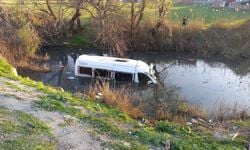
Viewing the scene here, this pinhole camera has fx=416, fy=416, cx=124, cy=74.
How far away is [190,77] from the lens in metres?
27.4

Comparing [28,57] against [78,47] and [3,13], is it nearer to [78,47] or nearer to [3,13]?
[3,13]

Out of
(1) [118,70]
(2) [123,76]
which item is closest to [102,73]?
(1) [118,70]

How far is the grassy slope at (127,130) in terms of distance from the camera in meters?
12.6

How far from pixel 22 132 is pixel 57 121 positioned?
1.50 metres

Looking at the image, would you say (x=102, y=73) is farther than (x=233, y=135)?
Yes

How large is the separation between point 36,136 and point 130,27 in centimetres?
2186

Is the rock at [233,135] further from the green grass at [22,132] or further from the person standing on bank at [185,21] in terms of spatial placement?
the person standing on bank at [185,21]

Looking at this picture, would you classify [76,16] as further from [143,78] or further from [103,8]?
[143,78]

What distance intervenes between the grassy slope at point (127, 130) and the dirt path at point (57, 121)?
1.25ft

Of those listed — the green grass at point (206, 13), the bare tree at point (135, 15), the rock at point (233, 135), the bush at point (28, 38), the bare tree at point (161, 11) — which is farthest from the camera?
the green grass at point (206, 13)

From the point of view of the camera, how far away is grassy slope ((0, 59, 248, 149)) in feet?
41.4

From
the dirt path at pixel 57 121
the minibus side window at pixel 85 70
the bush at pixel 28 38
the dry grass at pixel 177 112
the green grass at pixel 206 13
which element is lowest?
the dry grass at pixel 177 112

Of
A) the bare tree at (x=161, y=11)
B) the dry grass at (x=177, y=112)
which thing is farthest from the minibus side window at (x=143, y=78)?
the bare tree at (x=161, y=11)

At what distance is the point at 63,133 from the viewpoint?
12.4 meters
